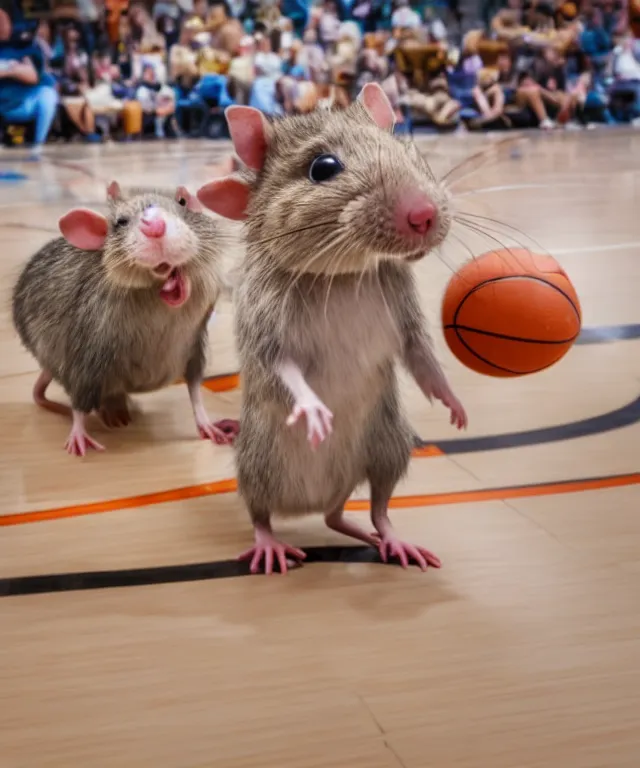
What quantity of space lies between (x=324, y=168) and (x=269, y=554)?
0.65 metres

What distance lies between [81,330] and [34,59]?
818cm

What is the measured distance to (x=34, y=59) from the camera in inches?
388

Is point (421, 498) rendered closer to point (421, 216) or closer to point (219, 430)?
point (219, 430)

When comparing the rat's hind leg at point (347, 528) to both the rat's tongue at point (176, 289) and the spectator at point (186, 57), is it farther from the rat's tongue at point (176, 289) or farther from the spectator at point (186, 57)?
the spectator at point (186, 57)

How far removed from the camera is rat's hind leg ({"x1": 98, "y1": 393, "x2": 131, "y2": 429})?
8.63ft

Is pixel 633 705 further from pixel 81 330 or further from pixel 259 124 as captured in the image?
pixel 81 330

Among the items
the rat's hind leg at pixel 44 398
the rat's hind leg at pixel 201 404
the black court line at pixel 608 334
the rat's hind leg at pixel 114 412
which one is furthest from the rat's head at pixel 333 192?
the black court line at pixel 608 334

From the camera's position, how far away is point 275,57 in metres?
10.2

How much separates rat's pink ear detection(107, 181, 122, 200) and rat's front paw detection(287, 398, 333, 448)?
1.04 metres

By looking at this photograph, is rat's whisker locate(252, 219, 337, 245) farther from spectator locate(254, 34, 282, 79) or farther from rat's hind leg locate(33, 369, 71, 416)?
spectator locate(254, 34, 282, 79)

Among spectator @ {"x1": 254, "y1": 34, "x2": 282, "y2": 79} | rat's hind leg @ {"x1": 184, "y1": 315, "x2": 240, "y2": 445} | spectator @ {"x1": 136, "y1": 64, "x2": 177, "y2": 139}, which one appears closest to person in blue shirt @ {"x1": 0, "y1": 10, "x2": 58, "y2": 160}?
spectator @ {"x1": 136, "y1": 64, "x2": 177, "y2": 139}

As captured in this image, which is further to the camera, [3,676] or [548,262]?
[548,262]

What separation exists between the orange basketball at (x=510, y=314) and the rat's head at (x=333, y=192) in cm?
31

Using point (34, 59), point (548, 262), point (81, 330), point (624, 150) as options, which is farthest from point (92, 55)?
point (548, 262)
